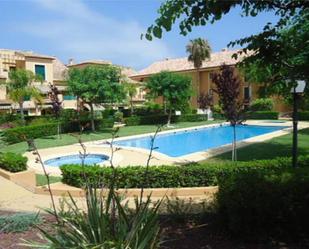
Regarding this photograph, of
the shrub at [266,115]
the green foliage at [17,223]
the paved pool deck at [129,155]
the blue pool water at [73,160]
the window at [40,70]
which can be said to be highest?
the window at [40,70]

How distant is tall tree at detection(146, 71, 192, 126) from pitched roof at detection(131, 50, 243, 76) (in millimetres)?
11781

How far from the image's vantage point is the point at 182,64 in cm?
5125

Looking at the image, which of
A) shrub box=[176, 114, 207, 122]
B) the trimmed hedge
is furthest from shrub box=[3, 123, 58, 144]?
the trimmed hedge

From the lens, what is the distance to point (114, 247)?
3.43 meters

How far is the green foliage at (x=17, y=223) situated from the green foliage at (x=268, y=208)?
10.2 feet

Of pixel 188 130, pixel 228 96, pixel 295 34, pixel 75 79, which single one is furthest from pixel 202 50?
pixel 295 34

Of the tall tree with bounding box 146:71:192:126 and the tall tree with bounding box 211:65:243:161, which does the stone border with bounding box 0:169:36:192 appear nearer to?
the tall tree with bounding box 211:65:243:161

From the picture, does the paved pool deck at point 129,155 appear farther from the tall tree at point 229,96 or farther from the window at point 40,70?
the window at point 40,70

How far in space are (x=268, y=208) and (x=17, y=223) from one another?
3920mm

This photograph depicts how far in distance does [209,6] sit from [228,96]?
9264 millimetres

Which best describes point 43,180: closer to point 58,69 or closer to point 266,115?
point 266,115

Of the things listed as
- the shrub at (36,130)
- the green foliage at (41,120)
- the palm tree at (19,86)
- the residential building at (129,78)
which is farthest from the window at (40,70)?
the shrub at (36,130)

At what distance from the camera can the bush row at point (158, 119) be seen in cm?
3331

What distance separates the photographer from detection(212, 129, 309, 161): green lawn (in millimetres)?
14297
